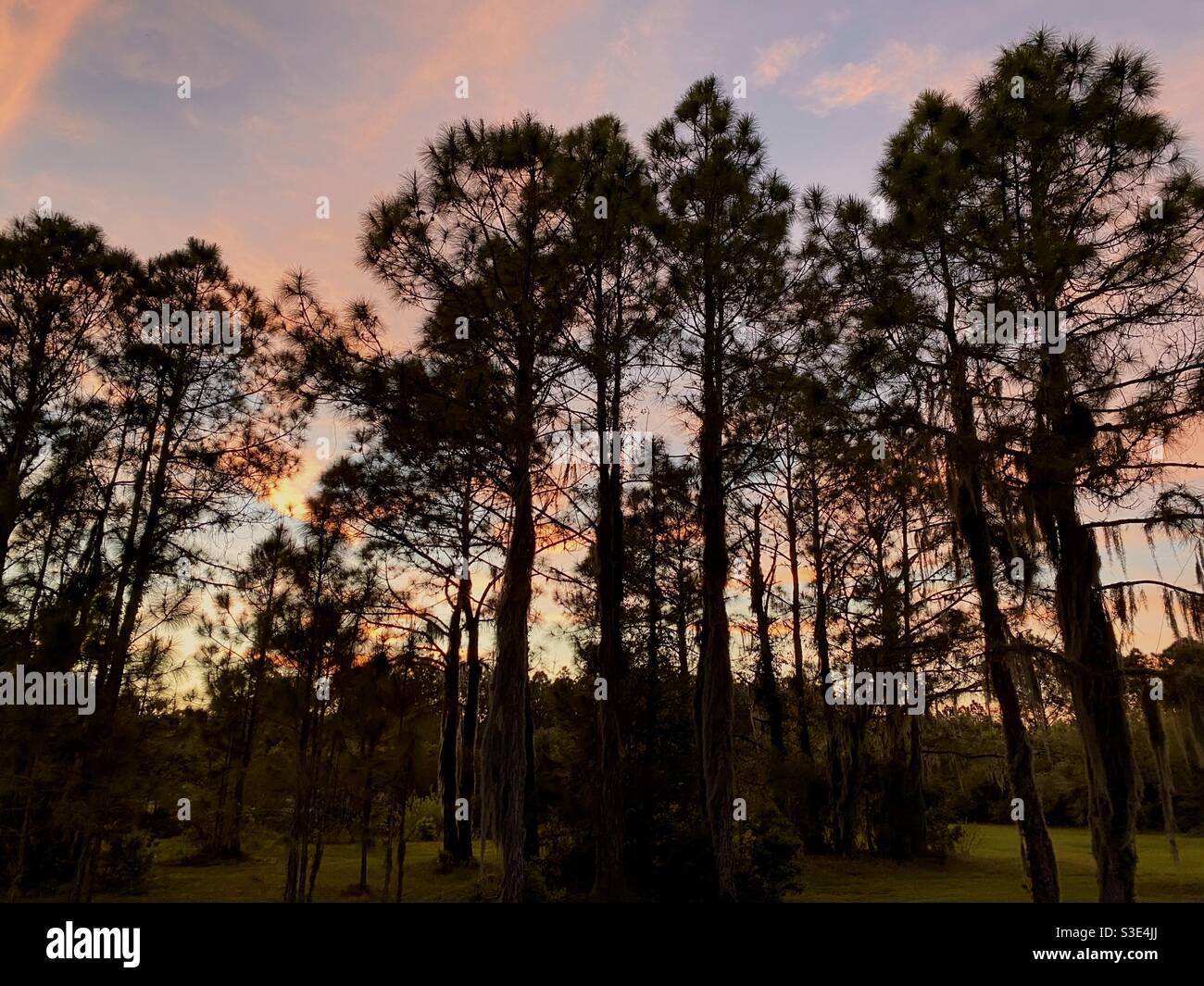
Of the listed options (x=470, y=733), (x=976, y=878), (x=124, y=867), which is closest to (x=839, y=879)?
(x=976, y=878)

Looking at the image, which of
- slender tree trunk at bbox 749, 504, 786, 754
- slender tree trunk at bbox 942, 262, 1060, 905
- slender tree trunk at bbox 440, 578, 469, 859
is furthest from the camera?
slender tree trunk at bbox 749, 504, 786, 754

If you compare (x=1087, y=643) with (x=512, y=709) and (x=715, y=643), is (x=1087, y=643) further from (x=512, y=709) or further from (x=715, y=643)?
(x=512, y=709)

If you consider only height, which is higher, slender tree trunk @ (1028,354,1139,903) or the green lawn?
slender tree trunk @ (1028,354,1139,903)

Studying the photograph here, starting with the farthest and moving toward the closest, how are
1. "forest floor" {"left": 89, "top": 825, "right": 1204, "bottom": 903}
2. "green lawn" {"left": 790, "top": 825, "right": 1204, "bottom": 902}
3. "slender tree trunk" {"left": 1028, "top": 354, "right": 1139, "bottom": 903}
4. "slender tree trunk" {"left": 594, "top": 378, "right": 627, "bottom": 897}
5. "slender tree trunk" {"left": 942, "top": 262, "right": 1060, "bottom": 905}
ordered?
"forest floor" {"left": 89, "top": 825, "right": 1204, "bottom": 903}
"green lawn" {"left": 790, "top": 825, "right": 1204, "bottom": 902}
"slender tree trunk" {"left": 594, "top": 378, "right": 627, "bottom": 897}
"slender tree trunk" {"left": 942, "top": 262, "right": 1060, "bottom": 905}
"slender tree trunk" {"left": 1028, "top": 354, "right": 1139, "bottom": 903}

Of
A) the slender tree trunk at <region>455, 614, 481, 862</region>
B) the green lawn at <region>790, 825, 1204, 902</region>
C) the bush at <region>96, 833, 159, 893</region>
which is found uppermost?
the slender tree trunk at <region>455, 614, 481, 862</region>

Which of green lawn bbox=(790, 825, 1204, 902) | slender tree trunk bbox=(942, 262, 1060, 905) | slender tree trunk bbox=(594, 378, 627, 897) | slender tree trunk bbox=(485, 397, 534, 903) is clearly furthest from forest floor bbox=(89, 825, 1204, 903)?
slender tree trunk bbox=(942, 262, 1060, 905)

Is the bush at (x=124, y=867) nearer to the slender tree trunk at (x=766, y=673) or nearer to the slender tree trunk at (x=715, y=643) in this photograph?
the slender tree trunk at (x=715, y=643)

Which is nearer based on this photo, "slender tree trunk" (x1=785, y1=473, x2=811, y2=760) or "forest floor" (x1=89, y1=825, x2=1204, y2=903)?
"forest floor" (x1=89, y1=825, x2=1204, y2=903)

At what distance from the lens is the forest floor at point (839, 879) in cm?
1567

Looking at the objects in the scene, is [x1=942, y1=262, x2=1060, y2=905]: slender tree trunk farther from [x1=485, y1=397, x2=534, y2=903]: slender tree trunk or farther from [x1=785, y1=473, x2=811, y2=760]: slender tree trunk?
[x1=785, y1=473, x2=811, y2=760]: slender tree trunk

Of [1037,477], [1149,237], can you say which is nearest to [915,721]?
[1037,477]

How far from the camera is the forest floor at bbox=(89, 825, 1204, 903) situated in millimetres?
15672

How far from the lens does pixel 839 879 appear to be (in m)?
18.3

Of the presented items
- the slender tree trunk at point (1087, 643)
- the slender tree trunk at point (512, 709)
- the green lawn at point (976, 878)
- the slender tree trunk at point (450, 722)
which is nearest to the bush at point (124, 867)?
the slender tree trunk at point (450, 722)
